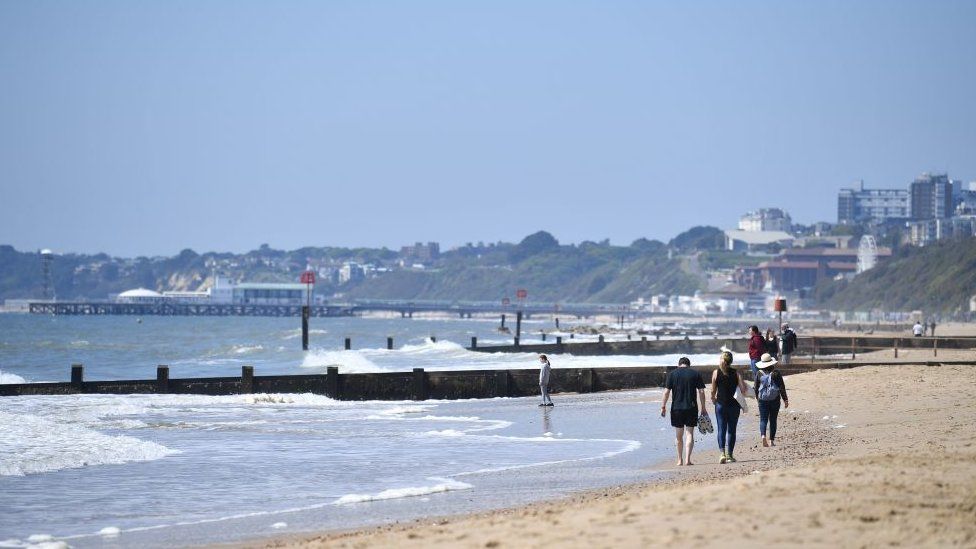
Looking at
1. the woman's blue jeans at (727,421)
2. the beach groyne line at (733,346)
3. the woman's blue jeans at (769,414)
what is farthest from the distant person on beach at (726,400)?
the beach groyne line at (733,346)

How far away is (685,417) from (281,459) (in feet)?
19.8

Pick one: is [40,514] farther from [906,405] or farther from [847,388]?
[847,388]

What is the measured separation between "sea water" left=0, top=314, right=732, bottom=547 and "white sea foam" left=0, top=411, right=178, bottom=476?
0.10 feet

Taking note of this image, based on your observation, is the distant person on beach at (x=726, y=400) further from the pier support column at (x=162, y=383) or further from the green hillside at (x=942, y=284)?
the green hillside at (x=942, y=284)

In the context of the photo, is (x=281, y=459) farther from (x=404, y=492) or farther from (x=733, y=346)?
(x=733, y=346)

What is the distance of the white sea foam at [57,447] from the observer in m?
18.7

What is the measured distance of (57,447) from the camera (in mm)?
20297

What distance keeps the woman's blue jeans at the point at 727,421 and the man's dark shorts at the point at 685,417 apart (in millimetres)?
386

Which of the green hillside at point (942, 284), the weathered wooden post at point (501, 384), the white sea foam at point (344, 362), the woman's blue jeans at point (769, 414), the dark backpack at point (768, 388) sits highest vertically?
the green hillside at point (942, 284)

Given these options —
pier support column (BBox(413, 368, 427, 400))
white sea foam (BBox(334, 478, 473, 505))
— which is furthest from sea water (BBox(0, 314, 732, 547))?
pier support column (BBox(413, 368, 427, 400))

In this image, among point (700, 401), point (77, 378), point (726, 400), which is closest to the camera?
point (726, 400)

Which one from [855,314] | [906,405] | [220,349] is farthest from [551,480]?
[855,314]

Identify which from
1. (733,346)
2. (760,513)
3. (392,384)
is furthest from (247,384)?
(733,346)

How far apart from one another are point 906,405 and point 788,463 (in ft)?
29.2
